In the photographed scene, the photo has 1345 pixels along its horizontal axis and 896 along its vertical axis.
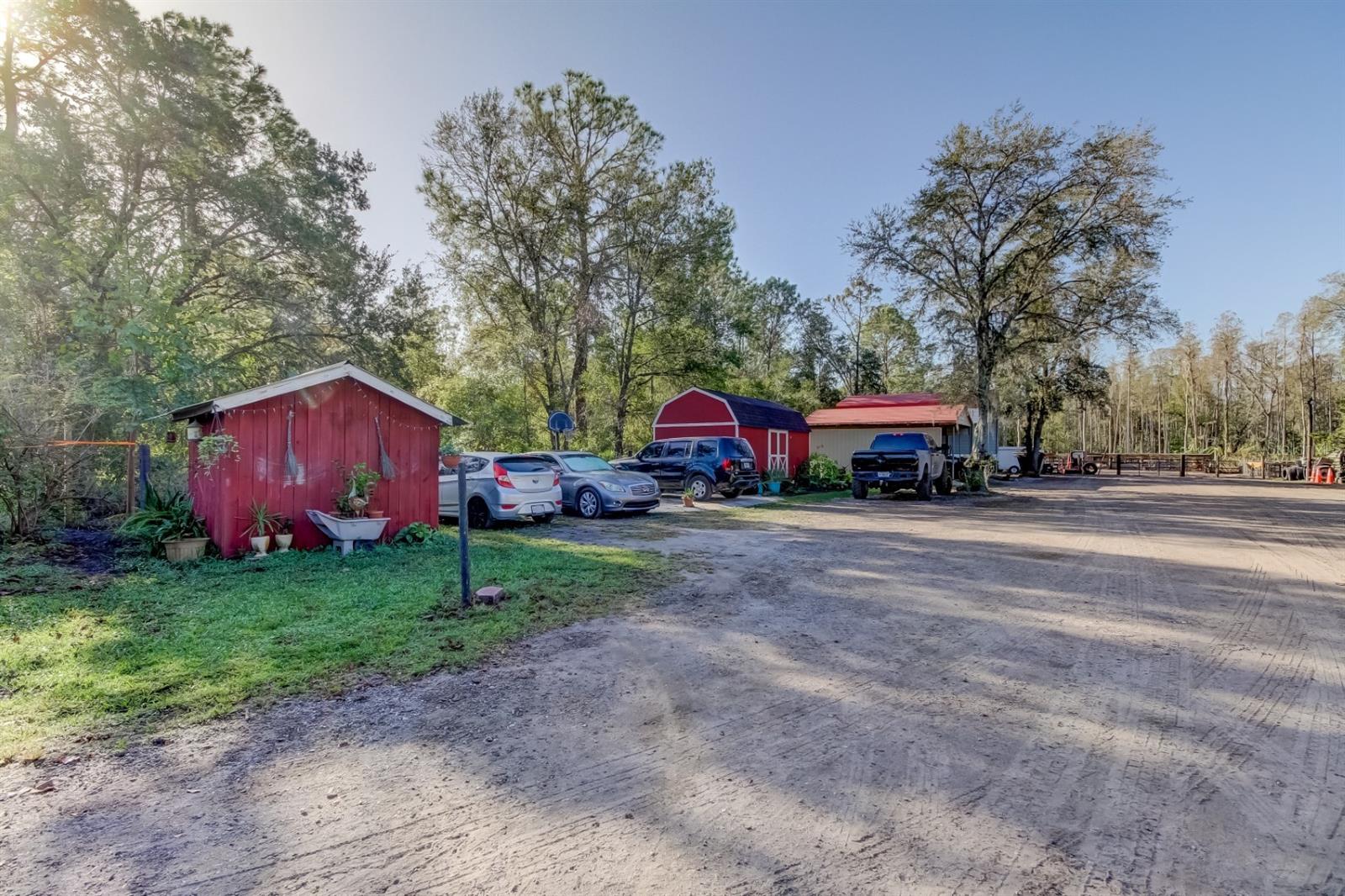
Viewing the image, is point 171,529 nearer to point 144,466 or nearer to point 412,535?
point 144,466

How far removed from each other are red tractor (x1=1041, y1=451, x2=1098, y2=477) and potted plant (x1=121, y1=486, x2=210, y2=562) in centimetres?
4249

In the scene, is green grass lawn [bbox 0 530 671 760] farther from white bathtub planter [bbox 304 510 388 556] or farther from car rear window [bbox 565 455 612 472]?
car rear window [bbox 565 455 612 472]

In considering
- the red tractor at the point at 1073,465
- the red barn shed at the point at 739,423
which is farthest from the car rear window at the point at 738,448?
the red tractor at the point at 1073,465

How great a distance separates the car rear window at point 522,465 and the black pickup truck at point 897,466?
9.73m

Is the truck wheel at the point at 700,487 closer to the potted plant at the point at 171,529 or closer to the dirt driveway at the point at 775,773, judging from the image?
the potted plant at the point at 171,529

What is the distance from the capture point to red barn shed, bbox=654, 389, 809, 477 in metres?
22.0

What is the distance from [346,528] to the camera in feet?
27.3

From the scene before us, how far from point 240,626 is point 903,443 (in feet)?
54.0

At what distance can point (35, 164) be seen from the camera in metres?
11.4

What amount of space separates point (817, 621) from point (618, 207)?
69.6 ft

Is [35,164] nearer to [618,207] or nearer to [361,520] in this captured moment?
[361,520]

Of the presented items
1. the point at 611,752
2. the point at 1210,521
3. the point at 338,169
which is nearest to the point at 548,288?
the point at 338,169

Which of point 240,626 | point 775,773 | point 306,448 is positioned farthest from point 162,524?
point 775,773

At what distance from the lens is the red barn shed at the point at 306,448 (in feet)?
26.3
